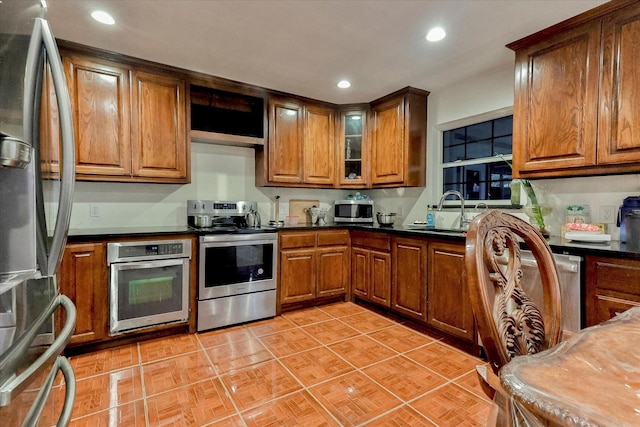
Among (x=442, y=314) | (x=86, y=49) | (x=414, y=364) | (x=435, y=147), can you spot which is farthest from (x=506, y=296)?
(x=86, y=49)

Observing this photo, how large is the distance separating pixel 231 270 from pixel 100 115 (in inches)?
67.3

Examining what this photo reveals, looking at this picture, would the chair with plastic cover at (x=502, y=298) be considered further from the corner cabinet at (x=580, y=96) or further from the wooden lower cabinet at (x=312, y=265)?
the wooden lower cabinet at (x=312, y=265)

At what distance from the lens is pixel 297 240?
3.24 metres

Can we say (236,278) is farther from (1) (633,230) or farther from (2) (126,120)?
(1) (633,230)

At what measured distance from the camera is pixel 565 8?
1967mm

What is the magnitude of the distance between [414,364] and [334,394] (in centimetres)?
68

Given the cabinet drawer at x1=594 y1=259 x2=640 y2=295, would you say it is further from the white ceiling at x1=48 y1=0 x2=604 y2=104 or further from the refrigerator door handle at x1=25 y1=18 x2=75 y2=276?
the refrigerator door handle at x1=25 y1=18 x2=75 y2=276

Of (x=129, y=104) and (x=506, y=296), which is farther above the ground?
(x=129, y=104)

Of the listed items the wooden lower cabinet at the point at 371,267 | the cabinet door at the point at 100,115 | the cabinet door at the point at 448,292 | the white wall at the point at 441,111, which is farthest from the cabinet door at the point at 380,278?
the cabinet door at the point at 100,115

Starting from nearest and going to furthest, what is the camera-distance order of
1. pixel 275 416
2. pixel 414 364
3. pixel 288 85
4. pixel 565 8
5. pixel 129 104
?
1. pixel 275 416
2. pixel 565 8
3. pixel 414 364
4. pixel 129 104
5. pixel 288 85

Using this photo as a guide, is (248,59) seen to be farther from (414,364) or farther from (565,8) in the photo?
(414,364)

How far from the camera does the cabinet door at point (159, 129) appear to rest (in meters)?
2.74

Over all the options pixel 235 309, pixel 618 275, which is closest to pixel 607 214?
pixel 618 275

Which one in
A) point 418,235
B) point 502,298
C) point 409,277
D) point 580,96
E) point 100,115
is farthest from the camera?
point 409,277
